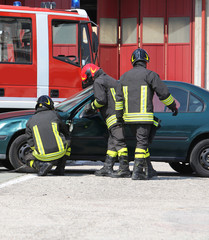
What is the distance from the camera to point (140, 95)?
8250mm

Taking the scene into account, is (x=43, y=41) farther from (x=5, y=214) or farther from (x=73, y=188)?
(x=5, y=214)

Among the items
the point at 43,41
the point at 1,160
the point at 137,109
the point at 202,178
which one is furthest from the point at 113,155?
the point at 43,41

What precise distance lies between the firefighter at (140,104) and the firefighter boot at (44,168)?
1.18m

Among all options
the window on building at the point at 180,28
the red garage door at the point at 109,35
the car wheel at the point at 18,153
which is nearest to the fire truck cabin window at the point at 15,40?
the car wheel at the point at 18,153

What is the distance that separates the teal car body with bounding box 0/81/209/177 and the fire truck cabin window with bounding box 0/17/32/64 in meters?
3.55

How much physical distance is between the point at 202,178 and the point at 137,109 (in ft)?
4.65

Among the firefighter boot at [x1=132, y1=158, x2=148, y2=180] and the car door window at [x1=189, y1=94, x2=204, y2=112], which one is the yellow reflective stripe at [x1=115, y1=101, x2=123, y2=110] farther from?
the car door window at [x1=189, y1=94, x2=204, y2=112]

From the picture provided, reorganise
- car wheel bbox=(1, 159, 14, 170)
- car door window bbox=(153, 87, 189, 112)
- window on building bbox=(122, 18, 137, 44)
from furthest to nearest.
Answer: window on building bbox=(122, 18, 137, 44) < car wheel bbox=(1, 159, 14, 170) < car door window bbox=(153, 87, 189, 112)

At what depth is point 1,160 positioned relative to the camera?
9750 millimetres

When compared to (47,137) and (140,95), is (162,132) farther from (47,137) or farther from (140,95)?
(47,137)

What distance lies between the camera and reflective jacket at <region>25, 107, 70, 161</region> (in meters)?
8.61

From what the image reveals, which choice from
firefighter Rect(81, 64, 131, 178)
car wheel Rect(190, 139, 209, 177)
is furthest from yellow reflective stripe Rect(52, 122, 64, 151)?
car wheel Rect(190, 139, 209, 177)

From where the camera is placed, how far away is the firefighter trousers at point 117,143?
8.49m

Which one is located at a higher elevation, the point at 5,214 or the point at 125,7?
the point at 125,7
